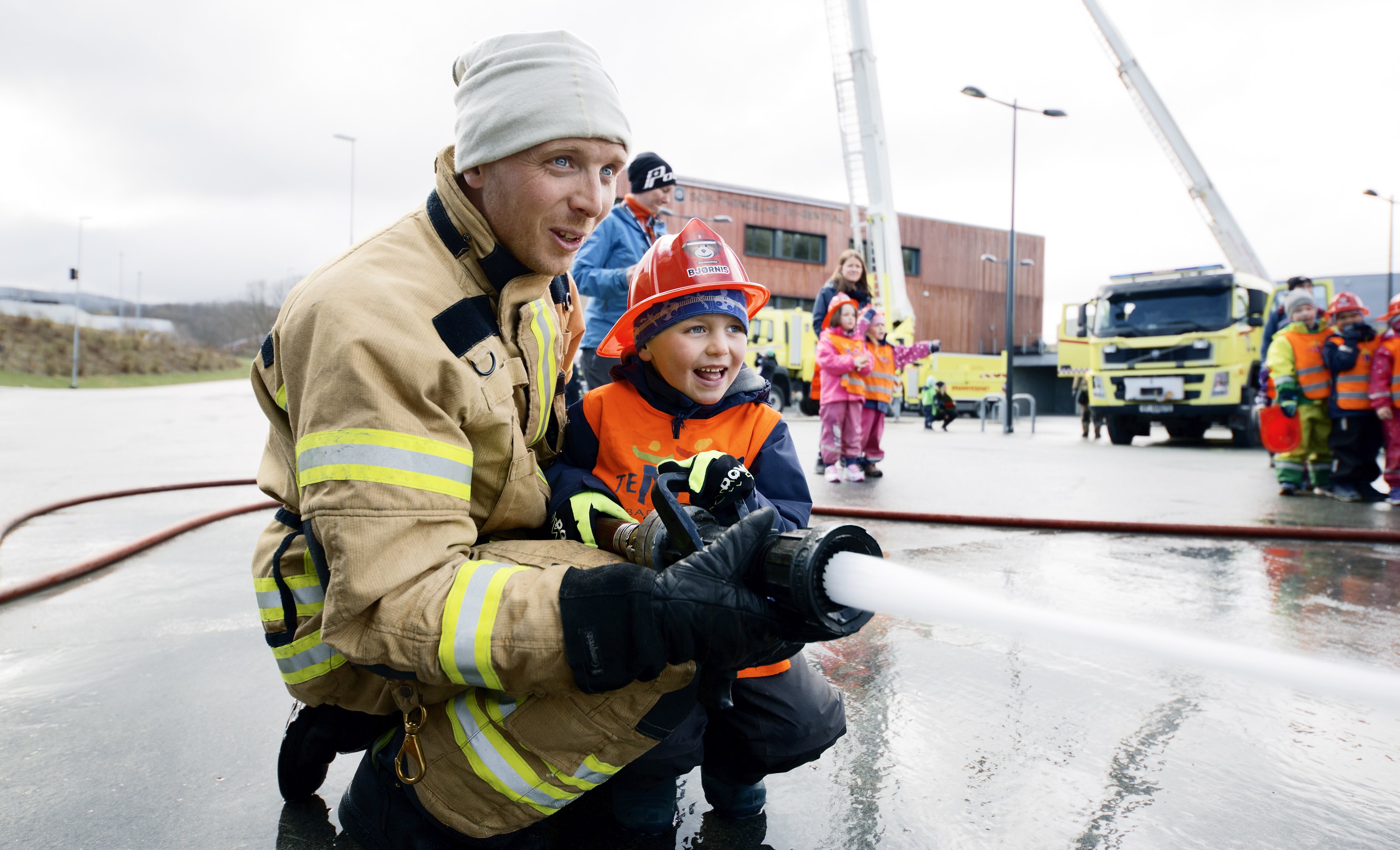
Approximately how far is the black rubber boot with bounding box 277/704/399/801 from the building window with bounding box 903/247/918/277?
133 feet

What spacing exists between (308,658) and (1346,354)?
738 centimetres

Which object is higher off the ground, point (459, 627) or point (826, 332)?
point (826, 332)

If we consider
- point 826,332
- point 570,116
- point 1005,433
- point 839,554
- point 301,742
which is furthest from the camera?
point 1005,433

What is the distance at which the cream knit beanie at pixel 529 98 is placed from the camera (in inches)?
56.2

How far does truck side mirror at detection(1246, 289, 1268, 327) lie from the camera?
1212cm

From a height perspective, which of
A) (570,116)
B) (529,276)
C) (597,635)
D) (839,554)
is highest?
(570,116)

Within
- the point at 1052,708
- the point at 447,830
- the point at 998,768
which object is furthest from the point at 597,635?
the point at 1052,708

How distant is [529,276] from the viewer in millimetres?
1605

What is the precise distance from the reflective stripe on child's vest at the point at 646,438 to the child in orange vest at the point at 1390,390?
20.8 ft

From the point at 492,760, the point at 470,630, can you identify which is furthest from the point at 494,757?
the point at 470,630

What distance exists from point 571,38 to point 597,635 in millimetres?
1055

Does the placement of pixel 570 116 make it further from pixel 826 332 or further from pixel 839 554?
pixel 826 332

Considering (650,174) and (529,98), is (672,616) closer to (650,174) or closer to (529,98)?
(529,98)

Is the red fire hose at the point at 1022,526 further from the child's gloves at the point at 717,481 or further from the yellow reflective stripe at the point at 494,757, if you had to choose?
the child's gloves at the point at 717,481
